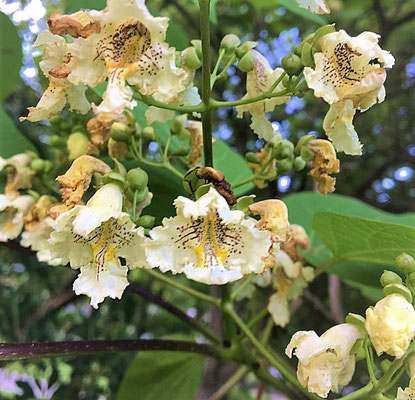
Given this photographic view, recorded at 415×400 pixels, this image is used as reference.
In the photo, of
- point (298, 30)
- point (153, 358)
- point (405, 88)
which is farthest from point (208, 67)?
point (405, 88)

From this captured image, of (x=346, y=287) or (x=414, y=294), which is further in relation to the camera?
(x=346, y=287)

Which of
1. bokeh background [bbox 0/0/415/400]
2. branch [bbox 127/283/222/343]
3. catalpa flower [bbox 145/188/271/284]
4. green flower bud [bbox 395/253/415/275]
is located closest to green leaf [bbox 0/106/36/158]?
bokeh background [bbox 0/0/415/400]

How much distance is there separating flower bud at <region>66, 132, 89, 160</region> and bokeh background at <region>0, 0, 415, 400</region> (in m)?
0.03

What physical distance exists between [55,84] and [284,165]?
0.29 meters

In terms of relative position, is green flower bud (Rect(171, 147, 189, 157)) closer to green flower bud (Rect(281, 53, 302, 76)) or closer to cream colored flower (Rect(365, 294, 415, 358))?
green flower bud (Rect(281, 53, 302, 76))

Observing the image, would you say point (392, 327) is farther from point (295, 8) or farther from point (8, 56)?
point (8, 56)

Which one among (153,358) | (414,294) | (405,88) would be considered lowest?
(405,88)

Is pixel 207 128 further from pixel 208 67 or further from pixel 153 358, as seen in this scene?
pixel 153 358

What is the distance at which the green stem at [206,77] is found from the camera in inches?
18.8

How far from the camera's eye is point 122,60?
51cm

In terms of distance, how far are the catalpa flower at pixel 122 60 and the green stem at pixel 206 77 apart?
2 cm

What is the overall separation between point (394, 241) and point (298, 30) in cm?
133

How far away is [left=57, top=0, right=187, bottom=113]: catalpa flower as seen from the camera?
48 centimetres

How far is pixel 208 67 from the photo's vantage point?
50cm
